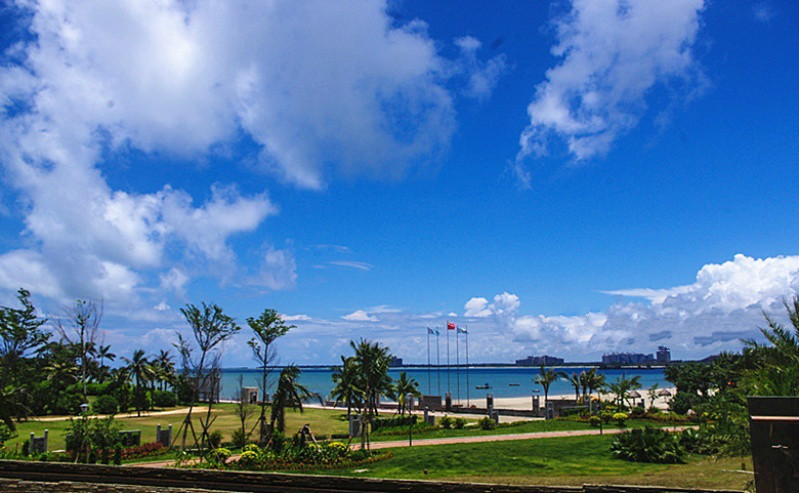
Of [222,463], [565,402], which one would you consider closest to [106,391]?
[222,463]

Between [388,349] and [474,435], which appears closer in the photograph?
[474,435]

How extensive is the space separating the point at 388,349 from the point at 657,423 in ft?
75.0

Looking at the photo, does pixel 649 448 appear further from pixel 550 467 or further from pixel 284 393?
pixel 284 393

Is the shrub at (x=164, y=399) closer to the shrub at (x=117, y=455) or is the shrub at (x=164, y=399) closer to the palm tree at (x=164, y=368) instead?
the palm tree at (x=164, y=368)

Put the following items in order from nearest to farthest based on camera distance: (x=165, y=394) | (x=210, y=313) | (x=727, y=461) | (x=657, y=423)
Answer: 1. (x=727, y=461)
2. (x=210, y=313)
3. (x=657, y=423)
4. (x=165, y=394)

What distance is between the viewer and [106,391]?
55.0 metres

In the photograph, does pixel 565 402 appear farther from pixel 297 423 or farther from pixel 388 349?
pixel 297 423

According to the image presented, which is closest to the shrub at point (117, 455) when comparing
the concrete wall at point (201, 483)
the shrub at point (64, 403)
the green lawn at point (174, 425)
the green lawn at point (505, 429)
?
the concrete wall at point (201, 483)

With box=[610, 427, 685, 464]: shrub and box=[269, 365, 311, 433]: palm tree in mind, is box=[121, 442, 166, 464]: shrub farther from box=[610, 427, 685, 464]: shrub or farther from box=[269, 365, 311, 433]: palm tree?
box=[610, 427, 685, 464]: shrub

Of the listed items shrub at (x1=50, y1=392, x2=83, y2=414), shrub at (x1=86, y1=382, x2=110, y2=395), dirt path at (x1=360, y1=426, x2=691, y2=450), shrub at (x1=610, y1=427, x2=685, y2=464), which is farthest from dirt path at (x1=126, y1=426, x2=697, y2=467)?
shrub at (x1=86, y1=382, x2=110, y2=395)

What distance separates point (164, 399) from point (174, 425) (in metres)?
18.6

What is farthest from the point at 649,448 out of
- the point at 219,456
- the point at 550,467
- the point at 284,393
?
the point at 219,456

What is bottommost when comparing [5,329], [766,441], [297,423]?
[297,423]

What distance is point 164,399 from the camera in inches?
2371
